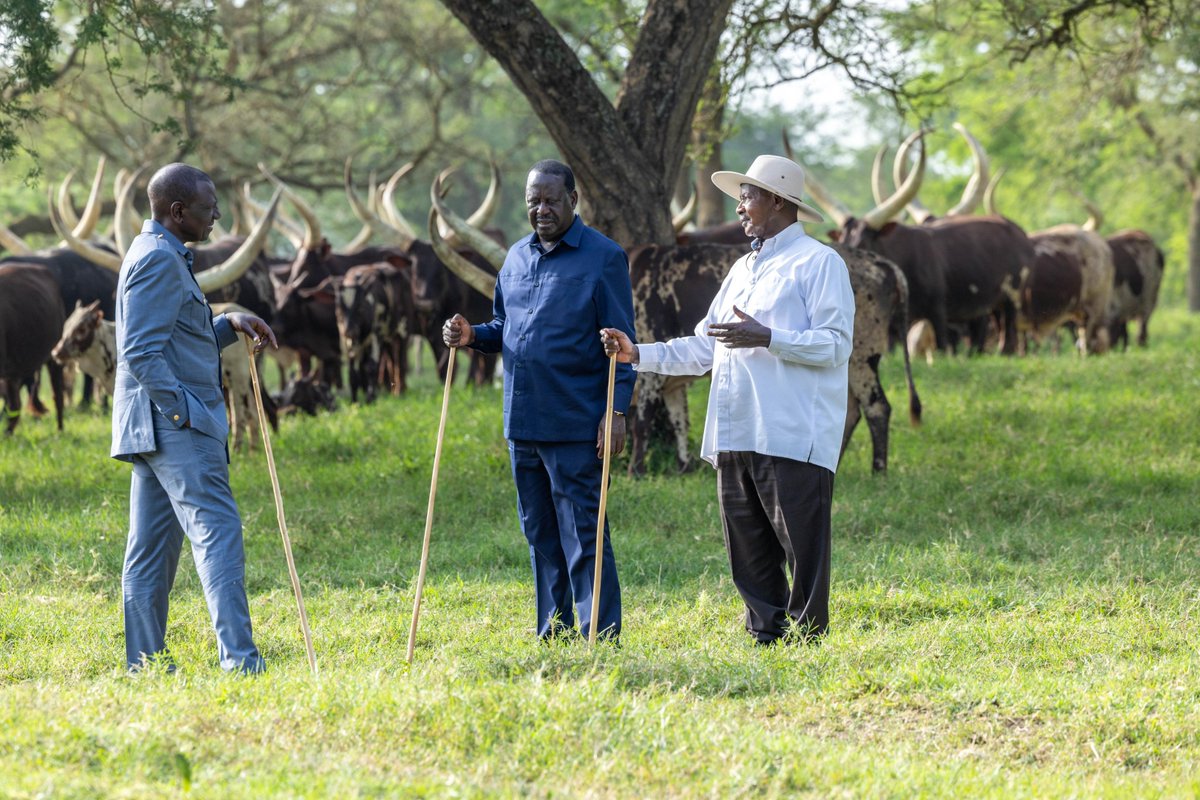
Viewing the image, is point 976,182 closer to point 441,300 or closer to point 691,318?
point 441,300

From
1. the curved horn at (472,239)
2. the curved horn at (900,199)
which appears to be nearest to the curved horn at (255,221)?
the curved horn at (900,199)

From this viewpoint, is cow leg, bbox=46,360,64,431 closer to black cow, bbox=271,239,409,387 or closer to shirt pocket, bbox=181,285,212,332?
black cow, bbox=271,239,409,387

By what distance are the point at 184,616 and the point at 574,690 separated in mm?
2773

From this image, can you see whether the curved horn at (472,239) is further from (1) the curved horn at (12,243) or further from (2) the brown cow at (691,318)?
(1) the curved horn at (12,243)

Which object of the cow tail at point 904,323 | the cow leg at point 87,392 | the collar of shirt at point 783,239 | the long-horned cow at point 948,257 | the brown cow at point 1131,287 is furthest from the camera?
the brown cow at point 1131,287

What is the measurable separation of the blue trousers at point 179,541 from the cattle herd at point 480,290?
4.59 meters

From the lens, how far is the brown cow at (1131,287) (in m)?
19.7

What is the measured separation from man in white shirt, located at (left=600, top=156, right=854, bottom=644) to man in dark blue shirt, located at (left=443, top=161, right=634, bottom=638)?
0.22 metres

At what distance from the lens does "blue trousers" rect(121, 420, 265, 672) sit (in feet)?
17.0

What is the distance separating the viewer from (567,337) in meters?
5.63

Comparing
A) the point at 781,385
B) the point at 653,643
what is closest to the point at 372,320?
the point at 653,643

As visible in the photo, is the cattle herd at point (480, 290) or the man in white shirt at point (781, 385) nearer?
the man in white shirt at point (781, 385)

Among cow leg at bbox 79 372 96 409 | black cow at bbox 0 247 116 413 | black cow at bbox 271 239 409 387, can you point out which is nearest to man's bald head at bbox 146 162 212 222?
black cow at bbox 271 239 409 387

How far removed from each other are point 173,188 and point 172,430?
88 centimetres
